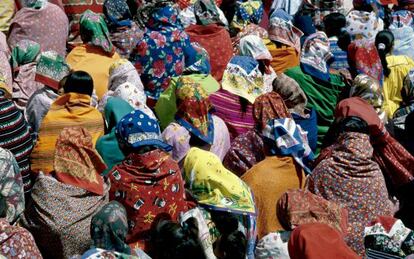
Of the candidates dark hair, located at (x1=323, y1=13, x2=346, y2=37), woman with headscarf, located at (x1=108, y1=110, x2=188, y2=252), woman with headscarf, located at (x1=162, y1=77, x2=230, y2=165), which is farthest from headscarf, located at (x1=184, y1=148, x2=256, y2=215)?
dark hair, located at (x1=323, y1=13, x2=346, y2=37)

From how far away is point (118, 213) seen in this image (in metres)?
6.65

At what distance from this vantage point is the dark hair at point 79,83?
8.53 metres

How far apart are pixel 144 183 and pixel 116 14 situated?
12.9ft

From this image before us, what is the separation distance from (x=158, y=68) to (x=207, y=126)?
1551 mm

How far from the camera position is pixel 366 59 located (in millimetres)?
10867

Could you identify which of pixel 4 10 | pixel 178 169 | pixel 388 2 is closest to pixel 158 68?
pixel 4 10

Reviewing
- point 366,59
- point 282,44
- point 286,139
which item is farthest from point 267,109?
point 282,44

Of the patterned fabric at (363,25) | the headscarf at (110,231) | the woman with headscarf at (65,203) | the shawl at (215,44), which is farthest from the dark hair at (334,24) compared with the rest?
the headscarf at (110,231)

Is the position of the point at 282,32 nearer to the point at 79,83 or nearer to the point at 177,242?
the point at 79,83

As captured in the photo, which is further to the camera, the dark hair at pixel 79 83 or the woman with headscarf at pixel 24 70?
the woman with headscarf at pixel 24 70

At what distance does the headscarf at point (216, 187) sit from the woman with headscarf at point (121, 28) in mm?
3581

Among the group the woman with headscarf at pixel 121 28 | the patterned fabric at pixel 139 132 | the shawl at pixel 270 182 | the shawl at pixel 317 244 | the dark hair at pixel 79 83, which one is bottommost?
the woman with headscarf at pixel 121 28

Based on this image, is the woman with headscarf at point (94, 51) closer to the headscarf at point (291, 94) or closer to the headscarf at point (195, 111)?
the headscarf at point (195, 111)

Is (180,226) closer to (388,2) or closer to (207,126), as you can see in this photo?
(207,126)
